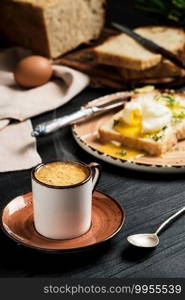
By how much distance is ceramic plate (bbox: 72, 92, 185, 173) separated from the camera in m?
2.26

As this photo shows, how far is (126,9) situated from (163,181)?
1.92m

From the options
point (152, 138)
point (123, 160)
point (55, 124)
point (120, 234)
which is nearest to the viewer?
point (120, 234)

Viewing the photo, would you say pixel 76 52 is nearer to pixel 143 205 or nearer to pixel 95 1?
pixel 95 1

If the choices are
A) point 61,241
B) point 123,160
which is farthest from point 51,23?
point 61,241

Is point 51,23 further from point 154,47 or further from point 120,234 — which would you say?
point 120,234

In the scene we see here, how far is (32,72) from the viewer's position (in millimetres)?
2947

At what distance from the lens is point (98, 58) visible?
315 centimetres

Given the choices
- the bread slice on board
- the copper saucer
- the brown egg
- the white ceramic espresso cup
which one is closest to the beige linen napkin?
the brown egg

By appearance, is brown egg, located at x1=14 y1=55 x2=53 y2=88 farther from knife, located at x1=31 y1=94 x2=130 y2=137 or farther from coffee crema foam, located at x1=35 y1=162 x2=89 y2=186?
coffee crema foam, located at x1=35 y1=162 x2=89 y2=186

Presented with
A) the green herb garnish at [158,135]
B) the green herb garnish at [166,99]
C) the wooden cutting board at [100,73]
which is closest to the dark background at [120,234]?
the green herb garnish at [158,135]

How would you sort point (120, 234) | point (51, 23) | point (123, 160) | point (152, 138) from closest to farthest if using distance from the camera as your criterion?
point (120, 234), point (123, 160), point (152, 138), point (51, 23)

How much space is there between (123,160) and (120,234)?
422 millimetres

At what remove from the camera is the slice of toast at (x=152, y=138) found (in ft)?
7.77

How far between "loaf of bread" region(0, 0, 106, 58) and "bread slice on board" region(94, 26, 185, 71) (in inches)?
8.6
